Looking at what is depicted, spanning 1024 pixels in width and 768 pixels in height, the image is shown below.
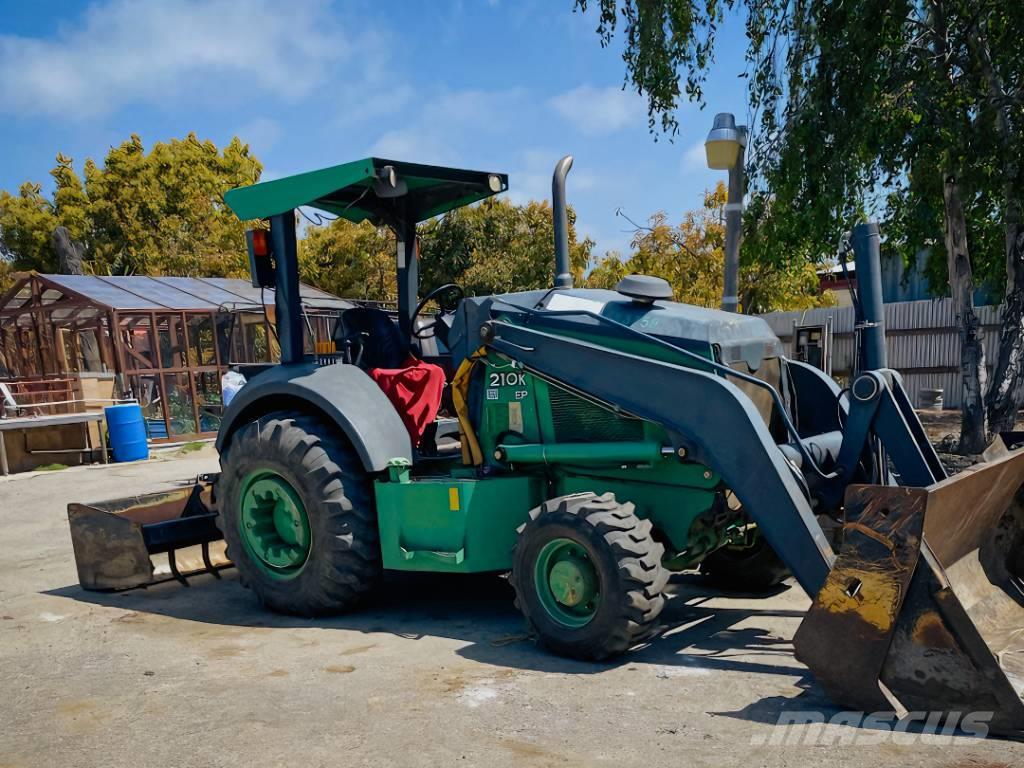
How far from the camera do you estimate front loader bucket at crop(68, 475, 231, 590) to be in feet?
22.1

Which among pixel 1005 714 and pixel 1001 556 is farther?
pixel 1001 556

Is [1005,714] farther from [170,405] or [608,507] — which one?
[170,405]

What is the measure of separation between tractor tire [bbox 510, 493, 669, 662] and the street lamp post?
407 cm

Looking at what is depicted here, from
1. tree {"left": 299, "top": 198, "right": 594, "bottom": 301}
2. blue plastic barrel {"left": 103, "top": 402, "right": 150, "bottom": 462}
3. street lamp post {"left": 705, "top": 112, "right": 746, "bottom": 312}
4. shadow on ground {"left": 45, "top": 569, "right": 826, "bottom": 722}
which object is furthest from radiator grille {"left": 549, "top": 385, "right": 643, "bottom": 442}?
tree {"left": 299, "top": 198, "right": 594, "bottom": 301}

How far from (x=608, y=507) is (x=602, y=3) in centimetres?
854

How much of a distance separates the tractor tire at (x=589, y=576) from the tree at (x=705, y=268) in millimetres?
17477

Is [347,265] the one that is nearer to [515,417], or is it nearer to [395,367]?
[395,367]

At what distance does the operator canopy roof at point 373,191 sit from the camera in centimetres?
573

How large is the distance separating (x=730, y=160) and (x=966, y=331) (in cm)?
470

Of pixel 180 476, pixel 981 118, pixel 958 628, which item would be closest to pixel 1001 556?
pixel 958 628

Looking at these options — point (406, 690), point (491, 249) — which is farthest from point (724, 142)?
point (491, 249)

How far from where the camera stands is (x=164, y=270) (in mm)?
28750

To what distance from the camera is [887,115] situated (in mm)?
9977

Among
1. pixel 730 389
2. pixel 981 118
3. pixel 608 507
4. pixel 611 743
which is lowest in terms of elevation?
pixel 611 743
